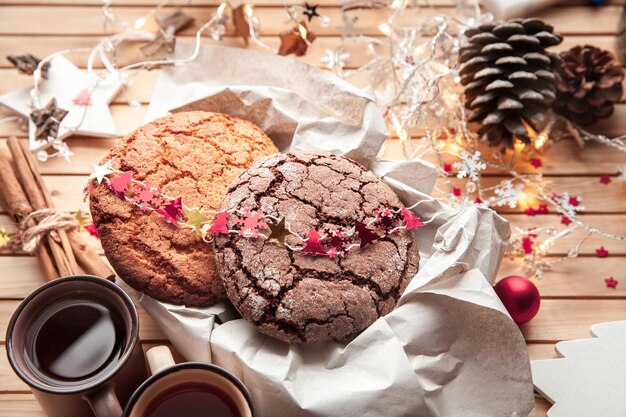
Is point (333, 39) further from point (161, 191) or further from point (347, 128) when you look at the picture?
point (161, 191)

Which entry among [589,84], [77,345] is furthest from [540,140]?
[77,345]

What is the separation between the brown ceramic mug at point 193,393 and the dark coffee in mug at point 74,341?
0.32 feet

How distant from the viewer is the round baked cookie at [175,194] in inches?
50.9

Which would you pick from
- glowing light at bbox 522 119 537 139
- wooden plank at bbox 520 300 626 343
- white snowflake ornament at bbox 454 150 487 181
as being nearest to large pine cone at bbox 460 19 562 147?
glowing light at bbox 522 119 537 139

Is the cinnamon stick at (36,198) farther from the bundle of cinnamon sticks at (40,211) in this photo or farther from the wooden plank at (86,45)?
the wooden plank at (86,45)

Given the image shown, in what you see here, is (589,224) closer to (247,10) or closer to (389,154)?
(389,154)

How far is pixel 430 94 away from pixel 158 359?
102 cm

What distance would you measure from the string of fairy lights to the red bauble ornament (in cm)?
15

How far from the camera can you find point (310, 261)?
1251mm

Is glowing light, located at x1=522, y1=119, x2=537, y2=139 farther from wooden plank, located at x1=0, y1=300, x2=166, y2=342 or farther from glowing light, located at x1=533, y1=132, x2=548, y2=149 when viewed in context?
wooden plank, located at x1=0, y1=300, x2=166, y2=342

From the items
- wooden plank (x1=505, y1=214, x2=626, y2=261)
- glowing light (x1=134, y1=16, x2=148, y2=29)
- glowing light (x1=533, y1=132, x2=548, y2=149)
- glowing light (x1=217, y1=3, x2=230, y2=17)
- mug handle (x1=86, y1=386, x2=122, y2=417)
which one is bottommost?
wooden plank (x1=505, y1=214, x2=626, y2=261)

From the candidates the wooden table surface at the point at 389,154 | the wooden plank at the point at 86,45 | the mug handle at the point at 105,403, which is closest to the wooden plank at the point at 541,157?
the wooden table surface at the point at 389,154

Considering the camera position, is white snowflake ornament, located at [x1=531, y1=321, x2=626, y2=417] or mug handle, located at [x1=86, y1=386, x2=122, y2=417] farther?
Answer: white snowflake ornament, located at [x1=531, y1=321, x2=626, y2=417]

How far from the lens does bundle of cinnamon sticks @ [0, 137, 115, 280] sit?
4.65ft
